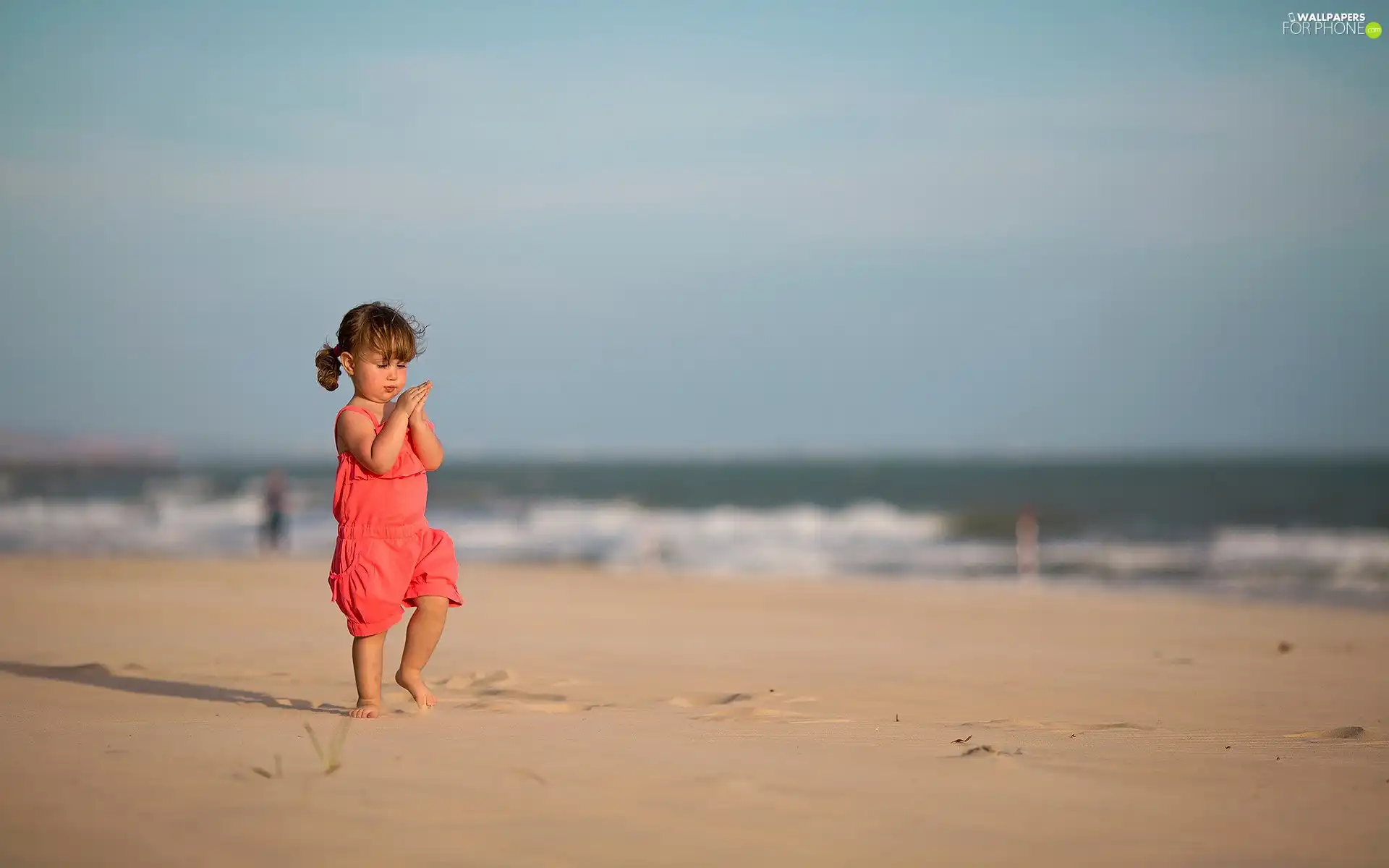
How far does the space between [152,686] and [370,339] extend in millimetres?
3045

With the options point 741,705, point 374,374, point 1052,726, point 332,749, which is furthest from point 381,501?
point 1052,726

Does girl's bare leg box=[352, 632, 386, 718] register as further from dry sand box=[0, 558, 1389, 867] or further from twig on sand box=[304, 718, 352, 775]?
twig on sand box=[304, 718, 352, 775]

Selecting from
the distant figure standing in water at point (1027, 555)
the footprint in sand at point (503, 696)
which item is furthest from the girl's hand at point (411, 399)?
the distant figure standing in water at point (1027, 555)

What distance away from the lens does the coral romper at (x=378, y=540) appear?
5094 mm

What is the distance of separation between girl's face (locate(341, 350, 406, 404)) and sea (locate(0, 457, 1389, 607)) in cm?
1599

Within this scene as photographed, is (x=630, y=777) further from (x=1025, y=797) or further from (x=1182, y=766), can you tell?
(x=1182, y=766)

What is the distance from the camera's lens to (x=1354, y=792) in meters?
3.66

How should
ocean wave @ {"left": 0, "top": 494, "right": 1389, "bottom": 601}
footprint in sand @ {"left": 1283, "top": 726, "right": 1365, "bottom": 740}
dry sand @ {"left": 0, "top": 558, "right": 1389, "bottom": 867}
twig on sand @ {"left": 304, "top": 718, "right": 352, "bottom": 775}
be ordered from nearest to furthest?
dry sand @ {"left": 0, "top": 558, "right": 1389, "bottom": 867} < twig on sand @ {"left": 304, "top": 718, "right": 352, "bottom": 775} < footprint in sand @ {"left": 1283, "top": 726, "right": 1365, "bottom": 740} < ocean wave @ {"left": 0, "top": 494, "right": 1389, "bottom": 601}

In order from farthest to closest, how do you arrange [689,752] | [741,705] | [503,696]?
[503,696] → [741,705] → [689,752]

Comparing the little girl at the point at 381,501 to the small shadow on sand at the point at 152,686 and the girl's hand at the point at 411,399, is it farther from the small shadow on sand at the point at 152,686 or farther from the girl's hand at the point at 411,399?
the small shadow on sand at the point at 152,686

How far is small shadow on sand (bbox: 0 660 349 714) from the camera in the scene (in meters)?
6.15

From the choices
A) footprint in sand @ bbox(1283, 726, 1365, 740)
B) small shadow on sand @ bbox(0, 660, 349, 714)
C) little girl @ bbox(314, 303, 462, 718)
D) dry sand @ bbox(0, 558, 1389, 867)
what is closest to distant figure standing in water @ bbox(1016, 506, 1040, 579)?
dry sand @ bbox(0, 558, 1389, 867)

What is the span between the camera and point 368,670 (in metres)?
5.18

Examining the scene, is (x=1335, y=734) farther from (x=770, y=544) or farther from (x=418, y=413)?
(x=770, y=544)
